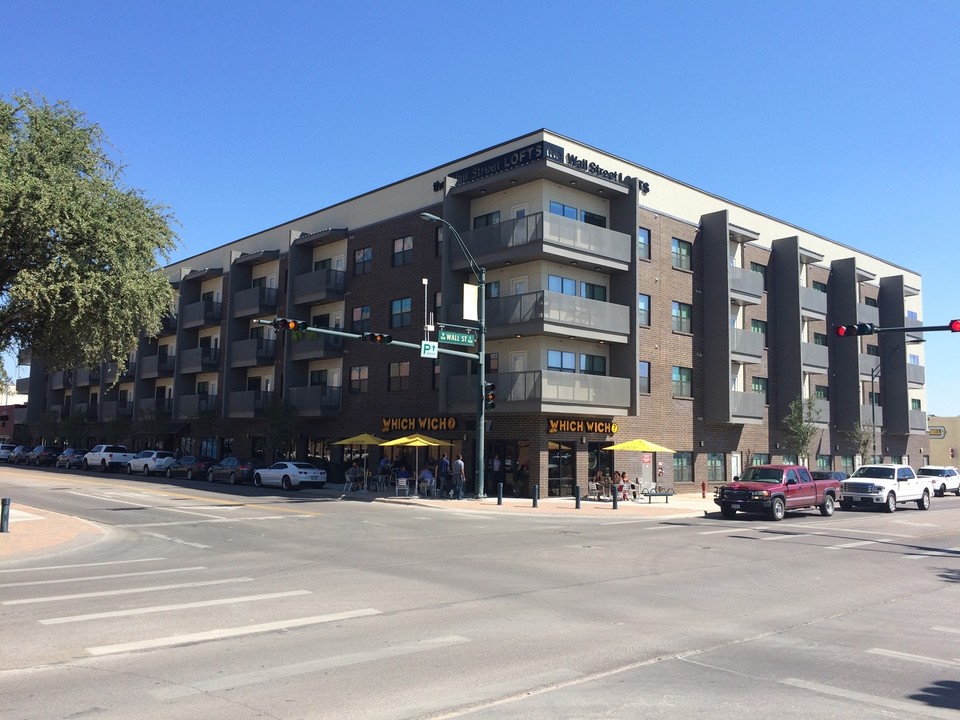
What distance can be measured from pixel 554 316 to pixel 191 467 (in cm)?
2538

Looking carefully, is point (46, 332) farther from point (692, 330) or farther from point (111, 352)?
point (692, 330)

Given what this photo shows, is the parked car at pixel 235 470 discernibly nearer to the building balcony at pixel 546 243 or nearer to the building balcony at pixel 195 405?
the building balcony at pixel 195 405

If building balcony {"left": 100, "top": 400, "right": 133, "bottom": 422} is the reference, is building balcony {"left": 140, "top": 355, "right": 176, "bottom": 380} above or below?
above

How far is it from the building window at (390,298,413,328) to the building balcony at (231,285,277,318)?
11675 mm

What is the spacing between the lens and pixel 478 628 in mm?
9367

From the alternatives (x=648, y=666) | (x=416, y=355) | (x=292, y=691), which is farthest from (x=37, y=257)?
(x=416, y=355)

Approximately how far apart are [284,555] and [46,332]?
923 centimetres

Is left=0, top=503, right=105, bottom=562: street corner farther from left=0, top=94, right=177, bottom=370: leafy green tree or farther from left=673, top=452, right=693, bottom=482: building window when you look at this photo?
left=673, top=452, right=693, bottom=482: building window

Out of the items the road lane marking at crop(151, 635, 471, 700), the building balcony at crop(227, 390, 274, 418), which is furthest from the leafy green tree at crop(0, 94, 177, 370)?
the building balcony at crop(227, 390, 274, 418)

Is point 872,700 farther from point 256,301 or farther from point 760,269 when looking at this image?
point 256,301

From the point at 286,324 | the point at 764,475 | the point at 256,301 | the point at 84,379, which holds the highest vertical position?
the point at 256,301

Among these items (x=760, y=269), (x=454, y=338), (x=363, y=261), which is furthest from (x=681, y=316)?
(x=363, y=261)

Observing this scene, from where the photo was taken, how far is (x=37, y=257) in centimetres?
1847

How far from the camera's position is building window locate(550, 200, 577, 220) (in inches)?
1422
